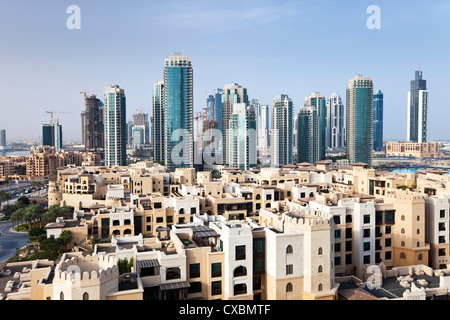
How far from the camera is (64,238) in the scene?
13109 millimetres

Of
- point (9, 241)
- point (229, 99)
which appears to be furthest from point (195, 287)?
point (229, 99)

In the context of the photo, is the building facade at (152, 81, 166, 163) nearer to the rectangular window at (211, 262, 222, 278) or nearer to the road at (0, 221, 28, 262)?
the road at (0, 221, 28, 262)

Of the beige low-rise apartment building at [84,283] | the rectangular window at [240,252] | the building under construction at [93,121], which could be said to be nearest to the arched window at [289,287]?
the rectangular window at [240,252]

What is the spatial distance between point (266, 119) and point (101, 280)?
222 ft

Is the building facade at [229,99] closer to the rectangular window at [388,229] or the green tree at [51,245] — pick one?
the green tree at [51,245]

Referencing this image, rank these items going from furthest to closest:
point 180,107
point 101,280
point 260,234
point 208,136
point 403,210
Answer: point 208,136, point 180,107, point 403,210, point 260,234, point 101,280

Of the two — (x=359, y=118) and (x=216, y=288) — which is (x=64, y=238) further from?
(x=359, y=118)

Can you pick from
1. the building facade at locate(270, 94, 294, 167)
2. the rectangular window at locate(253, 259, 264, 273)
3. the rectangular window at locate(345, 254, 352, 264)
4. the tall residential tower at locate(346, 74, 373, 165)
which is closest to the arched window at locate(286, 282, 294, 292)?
the rectangular window at locate(253, 259, 264, 273)

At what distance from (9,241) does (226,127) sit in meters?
35.7

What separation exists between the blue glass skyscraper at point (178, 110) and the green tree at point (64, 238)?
86.9 ft
